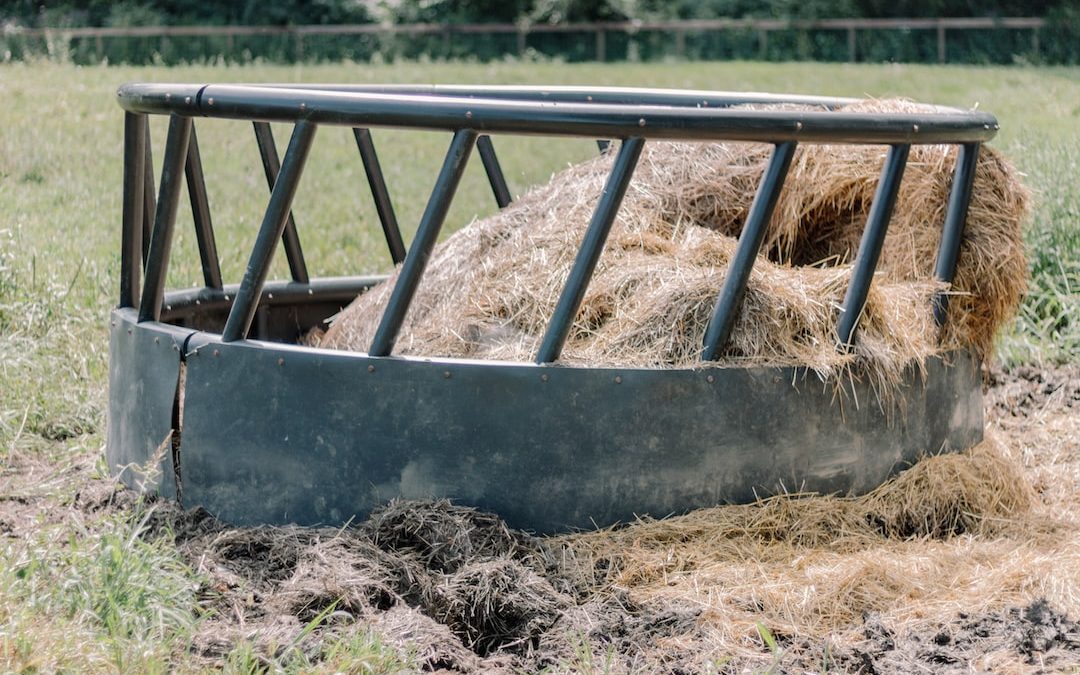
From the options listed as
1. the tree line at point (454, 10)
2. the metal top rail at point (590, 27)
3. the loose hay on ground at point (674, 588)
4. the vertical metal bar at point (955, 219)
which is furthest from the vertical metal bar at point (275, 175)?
the tree line at point (454, 10)

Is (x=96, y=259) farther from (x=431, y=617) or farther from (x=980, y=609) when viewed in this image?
(x=980, y=609)

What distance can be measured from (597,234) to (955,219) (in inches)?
57.4

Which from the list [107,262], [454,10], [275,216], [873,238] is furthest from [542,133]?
[454,10]

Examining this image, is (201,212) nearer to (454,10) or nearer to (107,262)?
(107,262)

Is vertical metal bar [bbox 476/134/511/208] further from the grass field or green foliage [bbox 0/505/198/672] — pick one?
green foliage [bbox 0/505/198/672]

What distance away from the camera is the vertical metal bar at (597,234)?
3912 mm

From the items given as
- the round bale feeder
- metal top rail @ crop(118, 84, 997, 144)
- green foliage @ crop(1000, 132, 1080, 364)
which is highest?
metal top rail @ crop(118, 84, 997, 144)

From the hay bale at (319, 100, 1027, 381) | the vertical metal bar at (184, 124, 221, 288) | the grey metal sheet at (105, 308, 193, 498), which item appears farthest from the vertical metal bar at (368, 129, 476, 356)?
the vertical metal bar at (184, 124, 221, 288)

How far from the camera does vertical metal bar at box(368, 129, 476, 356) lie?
155 inches

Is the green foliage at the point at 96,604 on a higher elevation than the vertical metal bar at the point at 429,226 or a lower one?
lower

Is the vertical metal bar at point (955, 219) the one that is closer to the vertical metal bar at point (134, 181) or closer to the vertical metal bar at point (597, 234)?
the vertical metal bar at point (597, 234)

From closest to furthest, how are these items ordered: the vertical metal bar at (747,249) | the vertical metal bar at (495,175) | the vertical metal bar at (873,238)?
the vertical metal bar at (747,249) < the vertical metal bar at (873,238) < the vertical metal bar at (495,175)

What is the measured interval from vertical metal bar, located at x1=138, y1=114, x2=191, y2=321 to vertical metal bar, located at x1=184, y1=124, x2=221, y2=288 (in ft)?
1.66

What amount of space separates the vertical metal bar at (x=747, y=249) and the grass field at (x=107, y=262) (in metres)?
1.46
